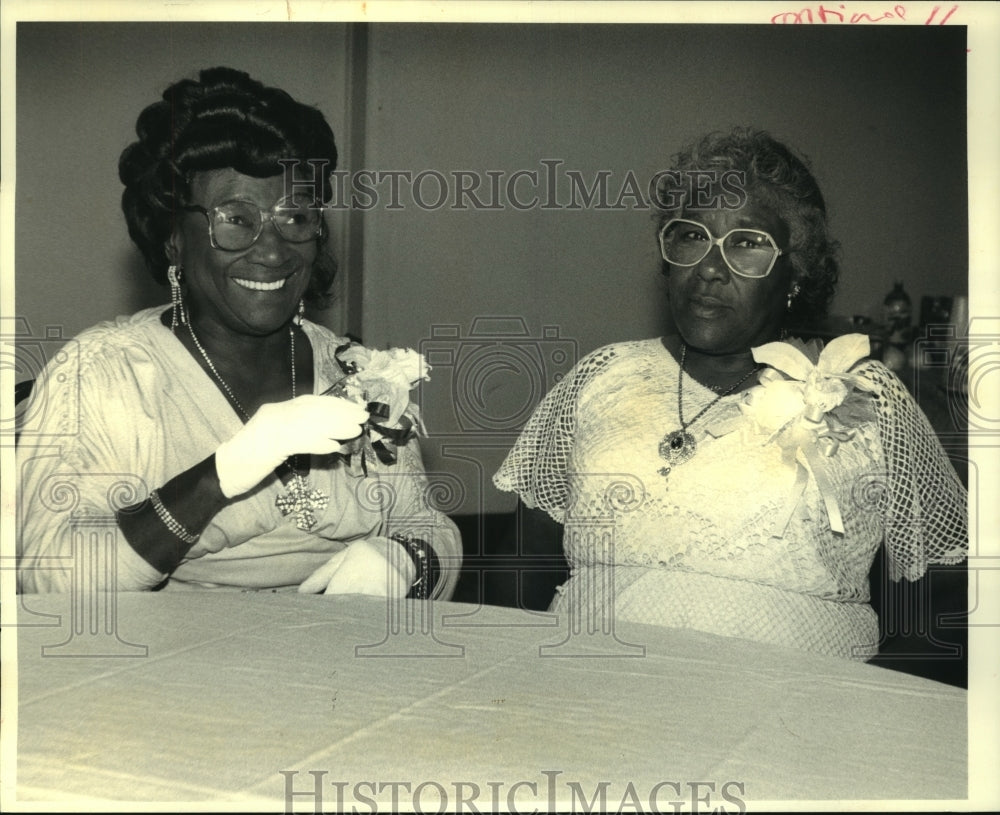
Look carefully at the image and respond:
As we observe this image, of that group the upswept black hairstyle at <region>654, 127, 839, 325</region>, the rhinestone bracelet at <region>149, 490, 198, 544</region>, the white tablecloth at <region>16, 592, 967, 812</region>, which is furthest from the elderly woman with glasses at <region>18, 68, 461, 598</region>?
the upswept black hairstyle at <region>654, 127, 839, 325</region>

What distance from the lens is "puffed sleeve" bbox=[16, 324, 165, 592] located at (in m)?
1.99

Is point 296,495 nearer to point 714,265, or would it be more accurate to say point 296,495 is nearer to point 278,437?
point 278,437

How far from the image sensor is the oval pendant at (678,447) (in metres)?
2.23

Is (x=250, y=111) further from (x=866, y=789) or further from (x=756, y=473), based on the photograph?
(x=866, y=789)

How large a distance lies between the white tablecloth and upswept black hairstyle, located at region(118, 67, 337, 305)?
89 centimetres

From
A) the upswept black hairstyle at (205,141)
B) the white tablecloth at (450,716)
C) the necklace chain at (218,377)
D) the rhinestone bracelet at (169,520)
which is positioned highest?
the upswept black hairstyle at (205,141)

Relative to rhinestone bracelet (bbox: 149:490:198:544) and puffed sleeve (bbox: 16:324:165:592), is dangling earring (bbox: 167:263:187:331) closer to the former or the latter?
puffed sleeve (bbox: 16:324:165:592)

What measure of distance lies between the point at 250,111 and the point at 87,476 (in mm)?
782

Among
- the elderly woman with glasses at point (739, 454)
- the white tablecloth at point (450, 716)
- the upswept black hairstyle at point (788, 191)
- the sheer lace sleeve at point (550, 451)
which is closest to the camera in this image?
the white tablecloth at point (450, 716)

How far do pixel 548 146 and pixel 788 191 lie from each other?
145 cm

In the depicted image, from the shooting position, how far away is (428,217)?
3.71 meters

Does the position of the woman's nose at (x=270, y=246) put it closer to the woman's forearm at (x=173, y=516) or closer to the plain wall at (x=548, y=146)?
the woman's forearm at (x=173, y=516)

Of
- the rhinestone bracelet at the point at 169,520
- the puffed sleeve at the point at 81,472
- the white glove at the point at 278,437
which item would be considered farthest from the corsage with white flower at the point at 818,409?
the puffed sleeve at the point at 81,472

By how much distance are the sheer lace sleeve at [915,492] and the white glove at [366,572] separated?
945mm
